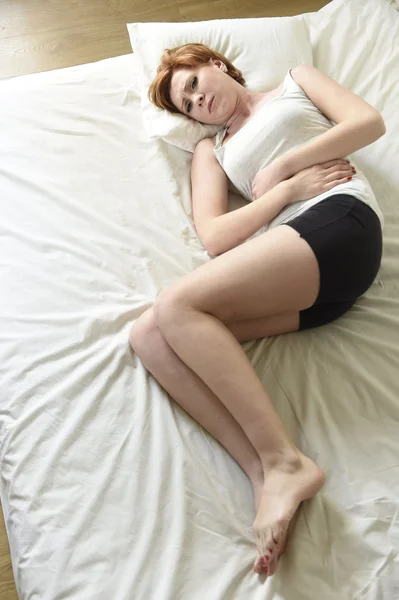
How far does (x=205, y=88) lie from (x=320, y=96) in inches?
11.8

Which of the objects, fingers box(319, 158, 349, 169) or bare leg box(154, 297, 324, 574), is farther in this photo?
fingers box(319, 158, 349, 169)

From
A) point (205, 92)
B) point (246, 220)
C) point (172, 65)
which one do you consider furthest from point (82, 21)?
point (246, 220)

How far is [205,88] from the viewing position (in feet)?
4.74

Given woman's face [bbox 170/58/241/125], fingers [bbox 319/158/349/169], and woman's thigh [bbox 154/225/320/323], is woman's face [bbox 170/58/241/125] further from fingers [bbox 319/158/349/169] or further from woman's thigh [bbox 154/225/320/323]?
woman's thigh [bbox 154/225/320/323]

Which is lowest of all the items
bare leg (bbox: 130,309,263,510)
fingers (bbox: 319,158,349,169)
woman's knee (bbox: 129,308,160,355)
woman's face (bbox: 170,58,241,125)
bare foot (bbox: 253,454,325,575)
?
bare foot (bbox: 253,454,325,575)

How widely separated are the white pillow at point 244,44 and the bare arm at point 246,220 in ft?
1.55

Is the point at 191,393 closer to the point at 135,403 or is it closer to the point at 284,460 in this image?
the point at 135,403

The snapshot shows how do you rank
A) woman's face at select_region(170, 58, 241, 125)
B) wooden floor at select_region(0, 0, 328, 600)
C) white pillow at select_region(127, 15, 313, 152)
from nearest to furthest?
woman's face at select_region(170, 58, 241, 125), white pillow at select_region(127, 15, 313, 152), wooden floor at select_region(0, 0, 328, 600)

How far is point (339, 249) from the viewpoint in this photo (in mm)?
1145

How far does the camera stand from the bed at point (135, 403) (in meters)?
0.97

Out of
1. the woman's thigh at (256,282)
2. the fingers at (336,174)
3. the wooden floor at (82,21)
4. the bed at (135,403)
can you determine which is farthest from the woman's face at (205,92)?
the wooden floor at (82,21)

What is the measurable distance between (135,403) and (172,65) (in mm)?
908

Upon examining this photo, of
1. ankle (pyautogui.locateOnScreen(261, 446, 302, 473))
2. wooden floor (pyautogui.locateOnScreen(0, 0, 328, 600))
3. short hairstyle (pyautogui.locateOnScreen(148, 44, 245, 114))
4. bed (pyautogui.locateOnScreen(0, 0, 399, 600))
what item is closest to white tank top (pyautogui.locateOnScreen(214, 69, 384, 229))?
bed (pyautogui.locateOnScreen(0, 0, 399, 600))

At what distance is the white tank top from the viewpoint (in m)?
1.34
